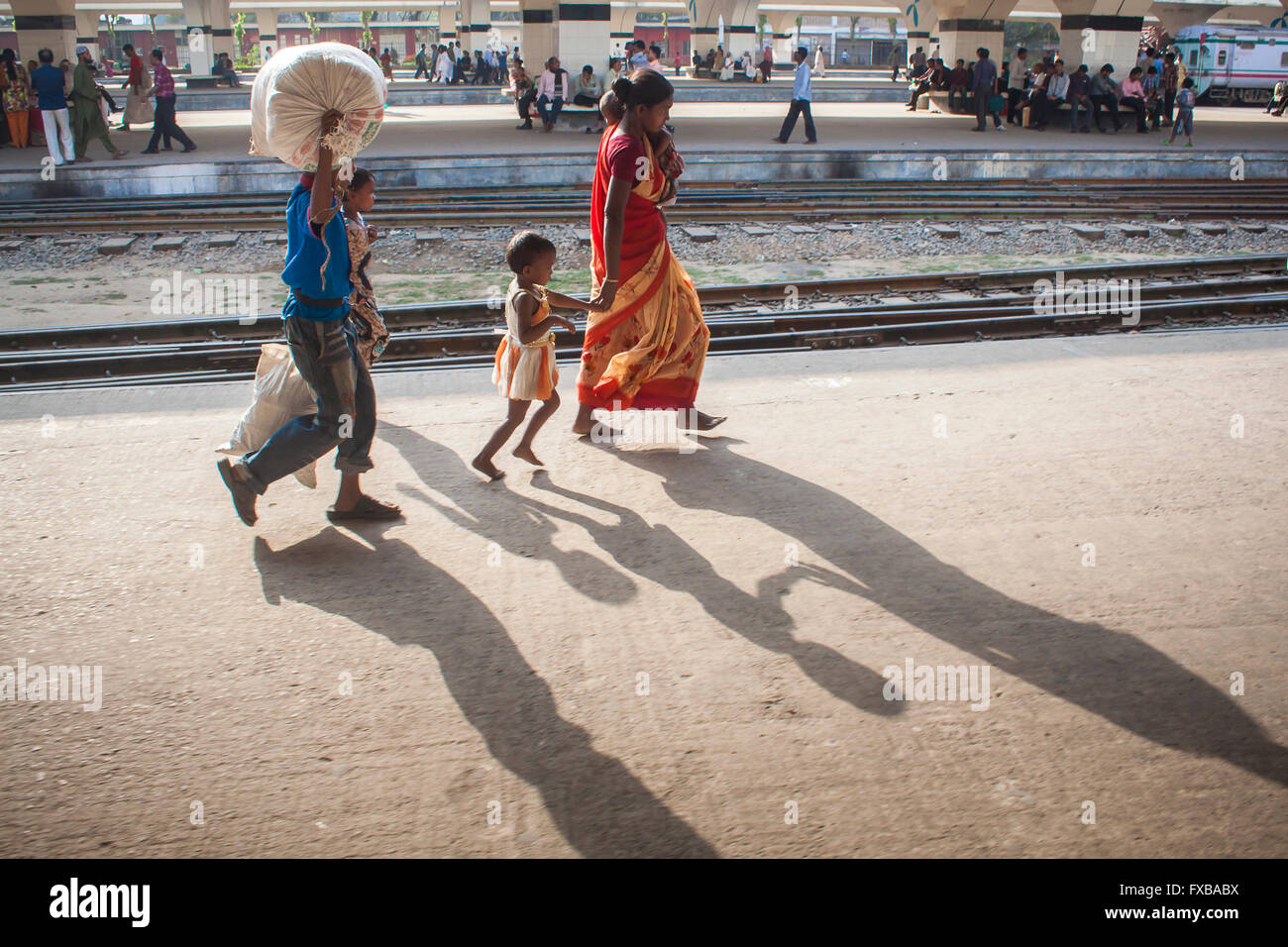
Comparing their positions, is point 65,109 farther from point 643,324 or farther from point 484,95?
point 484,95

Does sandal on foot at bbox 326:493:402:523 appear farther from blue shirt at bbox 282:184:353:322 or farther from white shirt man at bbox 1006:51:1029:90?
white shirt man at bbox 1006:51:1029:90

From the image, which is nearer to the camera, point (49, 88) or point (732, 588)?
point (732, 588)

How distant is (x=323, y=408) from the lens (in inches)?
157

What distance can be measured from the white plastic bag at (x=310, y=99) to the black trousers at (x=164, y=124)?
590 inches

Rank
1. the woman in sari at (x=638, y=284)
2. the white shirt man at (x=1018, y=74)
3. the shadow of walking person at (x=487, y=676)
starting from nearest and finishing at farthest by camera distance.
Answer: the shadow of walking person at (x=487, y=676) < the woman in sari at (x=638, y=284) < the white shirt man at (x=1018, y=74)

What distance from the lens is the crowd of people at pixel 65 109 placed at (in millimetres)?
14875

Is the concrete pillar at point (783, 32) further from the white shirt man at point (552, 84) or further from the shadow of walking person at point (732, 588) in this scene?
the shadow of walking person at point (732, 588)

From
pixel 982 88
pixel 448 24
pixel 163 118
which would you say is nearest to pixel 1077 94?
pixel 982 88

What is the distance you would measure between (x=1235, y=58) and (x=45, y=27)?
36108mm

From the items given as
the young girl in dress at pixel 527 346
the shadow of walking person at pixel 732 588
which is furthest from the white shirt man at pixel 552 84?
the shadow of walking person at pixel 732 588

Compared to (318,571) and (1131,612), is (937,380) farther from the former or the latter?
(318,571)

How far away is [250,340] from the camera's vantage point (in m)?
7.51

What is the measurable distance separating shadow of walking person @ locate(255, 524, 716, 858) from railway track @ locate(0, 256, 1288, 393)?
120 inches
